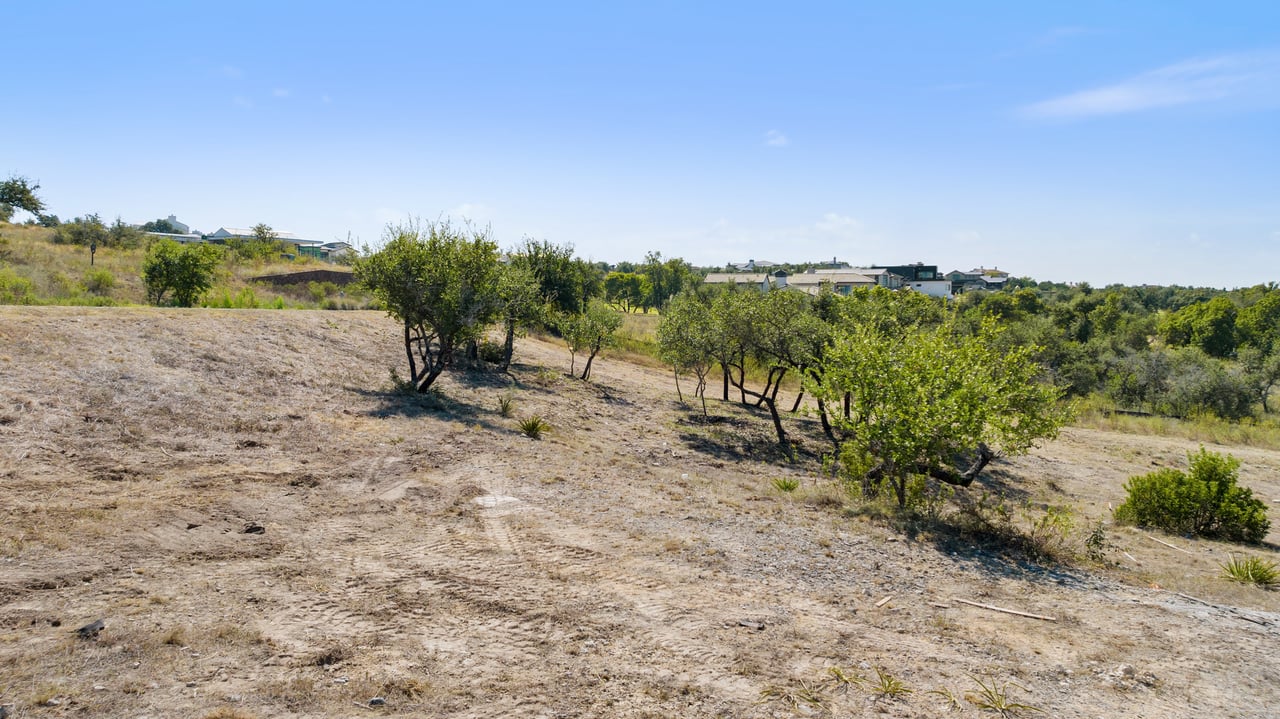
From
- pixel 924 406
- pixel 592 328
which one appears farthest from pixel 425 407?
pixel 924 406

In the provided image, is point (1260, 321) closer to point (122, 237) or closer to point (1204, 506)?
point (1204, 506)

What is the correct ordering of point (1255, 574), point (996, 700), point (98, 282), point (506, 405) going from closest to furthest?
point (996, 700), point (1255, 574), point (506, 405), point (98, 282)

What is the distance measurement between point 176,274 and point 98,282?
423cm

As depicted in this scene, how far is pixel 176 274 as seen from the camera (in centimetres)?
2538

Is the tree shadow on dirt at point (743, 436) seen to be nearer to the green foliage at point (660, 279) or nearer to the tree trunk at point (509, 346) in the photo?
the tree trunk at point (509, 346)

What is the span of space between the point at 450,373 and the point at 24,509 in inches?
605

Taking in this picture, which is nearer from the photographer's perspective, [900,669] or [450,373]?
[900,669]

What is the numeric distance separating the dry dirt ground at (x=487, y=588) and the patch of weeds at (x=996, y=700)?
4cm

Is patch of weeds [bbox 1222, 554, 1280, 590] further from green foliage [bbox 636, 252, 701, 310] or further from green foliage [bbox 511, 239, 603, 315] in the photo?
green foliage [bbox 636, 252, 701, 310]

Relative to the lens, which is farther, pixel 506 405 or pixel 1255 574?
pixel 506 405

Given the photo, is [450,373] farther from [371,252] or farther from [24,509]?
[24,509]

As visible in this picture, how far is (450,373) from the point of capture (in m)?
23.0

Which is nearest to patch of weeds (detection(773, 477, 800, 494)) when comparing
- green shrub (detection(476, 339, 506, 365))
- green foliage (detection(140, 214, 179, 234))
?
green shrub (detection(476, 339, 506, 365))

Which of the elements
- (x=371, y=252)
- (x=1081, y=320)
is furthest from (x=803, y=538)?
(x=1081, y=320)
